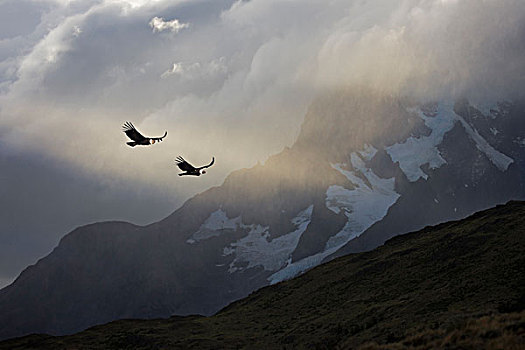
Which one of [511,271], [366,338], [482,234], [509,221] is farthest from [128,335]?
[509,221]

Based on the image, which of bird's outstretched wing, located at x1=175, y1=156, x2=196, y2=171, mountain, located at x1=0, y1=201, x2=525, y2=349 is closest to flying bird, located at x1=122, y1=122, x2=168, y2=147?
bird's outstretched wing, located at x1=175, y1=156, x2=196, y2=171

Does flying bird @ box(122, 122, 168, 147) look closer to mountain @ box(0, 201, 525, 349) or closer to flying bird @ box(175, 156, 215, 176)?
flying bird @ box(175, 156, 215, 176)

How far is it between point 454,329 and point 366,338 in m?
7.69

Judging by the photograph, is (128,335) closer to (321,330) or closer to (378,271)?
(321,330)

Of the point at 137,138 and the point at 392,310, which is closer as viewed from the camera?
the point at 137,138

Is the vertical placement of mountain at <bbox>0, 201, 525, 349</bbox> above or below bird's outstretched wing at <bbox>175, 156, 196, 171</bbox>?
below

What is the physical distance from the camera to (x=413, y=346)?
67.5 ft

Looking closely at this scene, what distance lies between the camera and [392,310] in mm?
35625

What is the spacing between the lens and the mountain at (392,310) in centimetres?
2250

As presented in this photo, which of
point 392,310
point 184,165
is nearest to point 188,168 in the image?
point 184,165

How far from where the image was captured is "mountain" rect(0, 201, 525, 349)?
22500 mm

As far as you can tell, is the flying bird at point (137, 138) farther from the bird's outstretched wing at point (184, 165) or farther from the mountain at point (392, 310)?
the mountain at point (392, 310)

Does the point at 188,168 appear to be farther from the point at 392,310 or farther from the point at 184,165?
the point at 392,310

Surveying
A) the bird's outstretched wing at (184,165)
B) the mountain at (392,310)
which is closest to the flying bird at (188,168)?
the bird's outstretched wing at (184,165)
